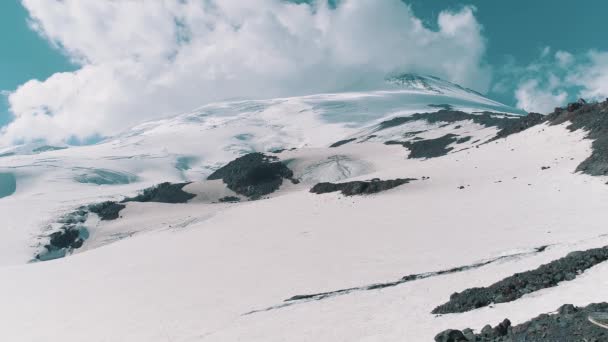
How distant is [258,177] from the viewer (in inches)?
3903

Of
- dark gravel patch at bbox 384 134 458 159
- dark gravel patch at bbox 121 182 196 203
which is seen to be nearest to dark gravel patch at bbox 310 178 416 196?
dark gravel patch at bbox 384 134 458 159

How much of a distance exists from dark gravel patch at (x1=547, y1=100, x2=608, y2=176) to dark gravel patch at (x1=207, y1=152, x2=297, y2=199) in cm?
5231

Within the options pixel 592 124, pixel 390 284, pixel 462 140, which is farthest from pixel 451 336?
pixel 462 140

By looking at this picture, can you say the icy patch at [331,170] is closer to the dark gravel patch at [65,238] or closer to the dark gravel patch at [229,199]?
the dark gravel patch at [229,199]

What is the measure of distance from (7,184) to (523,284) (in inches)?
6203

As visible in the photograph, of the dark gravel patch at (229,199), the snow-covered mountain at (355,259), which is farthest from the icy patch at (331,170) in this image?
the snow-covered mountain at (355,259)

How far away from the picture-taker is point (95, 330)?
19.8 meters

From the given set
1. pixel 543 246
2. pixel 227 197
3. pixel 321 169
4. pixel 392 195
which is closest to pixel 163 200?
pixel 227 197

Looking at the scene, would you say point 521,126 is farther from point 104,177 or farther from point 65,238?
point 104,177

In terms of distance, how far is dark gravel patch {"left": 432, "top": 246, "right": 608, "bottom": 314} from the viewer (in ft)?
45.9

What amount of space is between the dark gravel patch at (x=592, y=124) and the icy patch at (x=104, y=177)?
13010cm

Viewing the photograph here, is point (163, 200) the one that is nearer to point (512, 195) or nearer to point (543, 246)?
point (512, 195)

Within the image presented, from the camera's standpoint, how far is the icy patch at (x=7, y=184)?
135750mm

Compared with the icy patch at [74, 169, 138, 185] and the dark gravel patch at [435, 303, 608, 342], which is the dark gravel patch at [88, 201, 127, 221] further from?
the icy patch at [74, 169, 138, 185]
